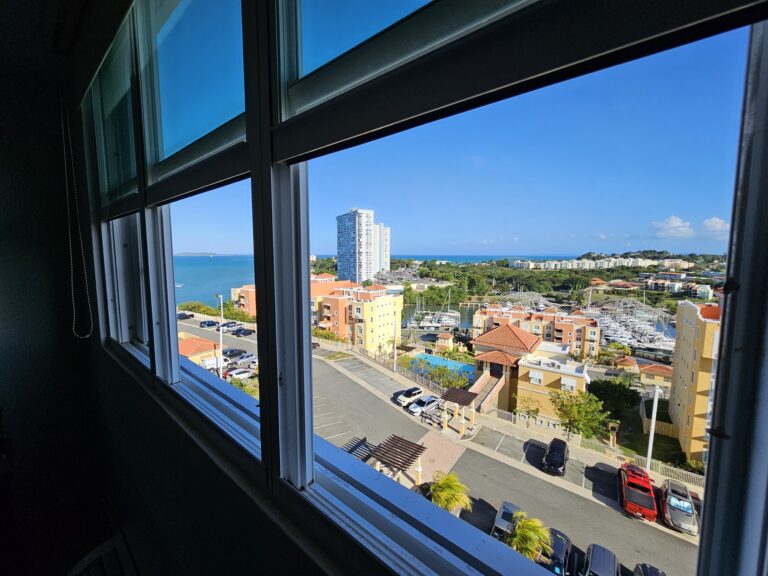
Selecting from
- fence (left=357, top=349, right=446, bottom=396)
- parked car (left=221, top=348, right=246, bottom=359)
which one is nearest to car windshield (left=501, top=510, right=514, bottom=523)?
fence (left=357, top=349, right=446, bottom=396)

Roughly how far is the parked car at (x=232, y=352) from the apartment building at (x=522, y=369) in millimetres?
917

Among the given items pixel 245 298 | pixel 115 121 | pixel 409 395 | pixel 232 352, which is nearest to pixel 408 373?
pixel 409 395

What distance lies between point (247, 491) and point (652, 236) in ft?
3.42

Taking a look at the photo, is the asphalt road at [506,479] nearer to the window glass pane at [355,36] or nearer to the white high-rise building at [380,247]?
the white high-rise building at [380,247]

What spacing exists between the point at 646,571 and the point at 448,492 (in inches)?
12.6

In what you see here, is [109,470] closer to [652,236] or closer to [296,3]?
[296,3]

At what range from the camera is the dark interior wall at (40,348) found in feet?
8.36

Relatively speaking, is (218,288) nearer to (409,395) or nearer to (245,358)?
(245,358)

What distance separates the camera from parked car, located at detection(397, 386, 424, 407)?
72 centimetres

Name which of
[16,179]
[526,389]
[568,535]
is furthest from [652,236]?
[16,179]

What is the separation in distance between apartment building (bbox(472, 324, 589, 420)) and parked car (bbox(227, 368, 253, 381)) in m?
0.80

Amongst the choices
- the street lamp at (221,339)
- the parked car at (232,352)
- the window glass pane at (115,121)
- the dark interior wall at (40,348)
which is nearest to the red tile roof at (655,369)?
the parked car at (232,352)

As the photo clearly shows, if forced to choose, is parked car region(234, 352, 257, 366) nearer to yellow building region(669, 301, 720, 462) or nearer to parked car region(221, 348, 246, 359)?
parked car region(221, 348, 246, 359)

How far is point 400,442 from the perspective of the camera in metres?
0.76
